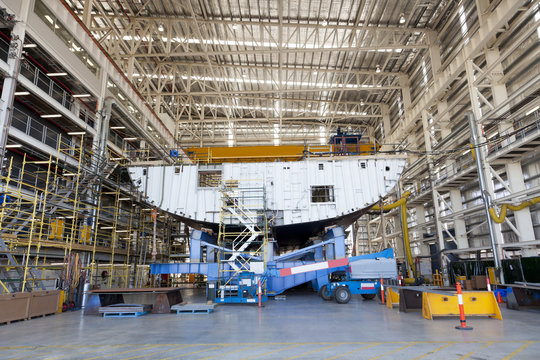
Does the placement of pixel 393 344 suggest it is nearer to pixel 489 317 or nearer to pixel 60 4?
pixel 489 317

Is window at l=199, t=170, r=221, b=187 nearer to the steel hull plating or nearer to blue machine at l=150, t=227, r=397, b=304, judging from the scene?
the steel hull plating

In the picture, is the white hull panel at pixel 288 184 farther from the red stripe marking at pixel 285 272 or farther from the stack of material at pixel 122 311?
the stack of material at pixel 122 311

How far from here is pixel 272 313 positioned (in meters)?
9.98

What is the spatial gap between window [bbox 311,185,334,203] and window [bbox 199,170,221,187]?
179 inches

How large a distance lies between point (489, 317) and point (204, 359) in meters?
7.69

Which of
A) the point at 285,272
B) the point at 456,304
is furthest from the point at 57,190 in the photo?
the point at 456,304

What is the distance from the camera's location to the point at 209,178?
17.3m

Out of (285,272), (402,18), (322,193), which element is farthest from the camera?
(402,18)

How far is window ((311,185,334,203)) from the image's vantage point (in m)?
15.1

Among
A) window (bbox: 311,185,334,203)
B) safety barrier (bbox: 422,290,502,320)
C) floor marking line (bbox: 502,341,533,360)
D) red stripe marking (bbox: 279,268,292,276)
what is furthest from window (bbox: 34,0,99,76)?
floor marking line (bbox: 502,341,533,360)

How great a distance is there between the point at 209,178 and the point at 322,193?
5938 millimetres

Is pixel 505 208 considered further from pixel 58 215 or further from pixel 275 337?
pixel 58 215

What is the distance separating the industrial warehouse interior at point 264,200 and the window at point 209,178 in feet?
0.57

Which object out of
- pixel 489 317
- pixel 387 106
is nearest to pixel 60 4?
pixel 489 317
